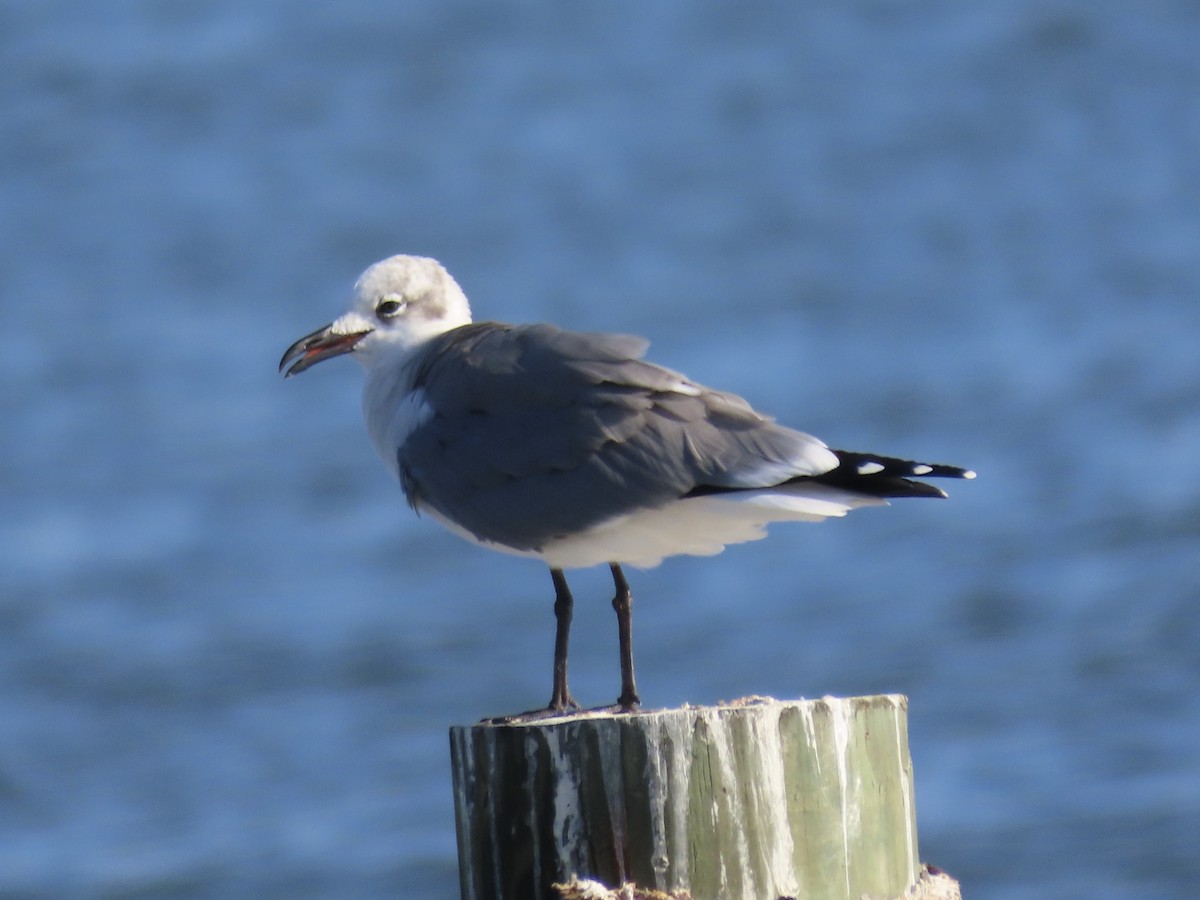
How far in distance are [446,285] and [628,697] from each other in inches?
67.0

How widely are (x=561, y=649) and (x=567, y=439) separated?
1.92ft

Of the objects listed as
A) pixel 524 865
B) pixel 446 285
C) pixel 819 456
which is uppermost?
pixel 446 285

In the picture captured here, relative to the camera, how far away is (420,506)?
4820 millimetres

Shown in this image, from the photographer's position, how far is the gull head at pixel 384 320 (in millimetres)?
5312

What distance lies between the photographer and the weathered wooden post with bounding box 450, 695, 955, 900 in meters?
3.29

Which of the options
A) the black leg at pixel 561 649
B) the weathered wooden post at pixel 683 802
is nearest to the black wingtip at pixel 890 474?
the weathered wooden post at pixel 683 802

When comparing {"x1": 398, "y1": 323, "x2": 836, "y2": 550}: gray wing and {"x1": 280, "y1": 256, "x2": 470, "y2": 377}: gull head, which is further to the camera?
{"x1": 280, "y1": 256, "x2": 470, "y2": 377}: gull head

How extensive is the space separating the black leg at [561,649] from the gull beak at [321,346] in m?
1.02

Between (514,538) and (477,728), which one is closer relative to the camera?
(477,728)

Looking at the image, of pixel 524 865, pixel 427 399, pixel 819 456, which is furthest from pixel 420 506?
pixel 524 865

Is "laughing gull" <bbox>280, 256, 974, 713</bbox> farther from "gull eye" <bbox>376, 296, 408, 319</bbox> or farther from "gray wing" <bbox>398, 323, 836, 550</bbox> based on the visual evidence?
"gull eye" <bbox>376, 296, 408, 319</bbox>

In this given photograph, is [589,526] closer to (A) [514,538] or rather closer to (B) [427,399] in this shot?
(A) [514,538]

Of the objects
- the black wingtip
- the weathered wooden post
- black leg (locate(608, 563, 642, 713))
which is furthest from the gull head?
the weathered wooden post

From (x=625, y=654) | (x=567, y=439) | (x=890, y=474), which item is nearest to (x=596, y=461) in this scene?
(x=567, y=439)
